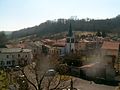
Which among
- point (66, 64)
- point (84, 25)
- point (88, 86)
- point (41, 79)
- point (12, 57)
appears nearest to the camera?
point (41, 79)

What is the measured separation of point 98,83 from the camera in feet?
107

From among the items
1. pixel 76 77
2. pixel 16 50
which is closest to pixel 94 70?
pixel 76 77

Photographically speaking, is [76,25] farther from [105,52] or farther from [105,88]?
[105,88]

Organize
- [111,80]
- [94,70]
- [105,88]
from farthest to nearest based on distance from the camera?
[94,70]
[111,80]
[105,88]

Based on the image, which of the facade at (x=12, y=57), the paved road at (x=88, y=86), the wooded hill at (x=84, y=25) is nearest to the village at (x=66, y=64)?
the facade at (x=12, y=57)

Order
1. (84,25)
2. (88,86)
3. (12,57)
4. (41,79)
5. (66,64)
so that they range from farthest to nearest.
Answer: (84,25) → (12,57) → (66,64) → (88,86) → (41,79)

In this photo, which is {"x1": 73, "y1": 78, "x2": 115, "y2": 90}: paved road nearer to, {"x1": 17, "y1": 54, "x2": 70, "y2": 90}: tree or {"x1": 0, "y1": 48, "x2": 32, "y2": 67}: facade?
{"x1": 17, "y1": 54, "x2": 70, "y2": 90}: tree

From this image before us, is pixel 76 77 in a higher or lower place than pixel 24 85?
lower

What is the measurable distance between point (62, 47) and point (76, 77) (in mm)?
23772

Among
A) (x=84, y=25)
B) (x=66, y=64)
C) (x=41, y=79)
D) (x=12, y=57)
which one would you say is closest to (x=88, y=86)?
(x=66, y=64)

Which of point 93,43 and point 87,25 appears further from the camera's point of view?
point 87,25

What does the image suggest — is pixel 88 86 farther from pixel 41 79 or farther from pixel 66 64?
pixel 41 79

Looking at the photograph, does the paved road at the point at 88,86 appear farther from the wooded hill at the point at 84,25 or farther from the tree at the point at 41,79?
the wooded hill at the point at 84,25

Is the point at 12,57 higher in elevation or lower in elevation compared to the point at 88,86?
lower
